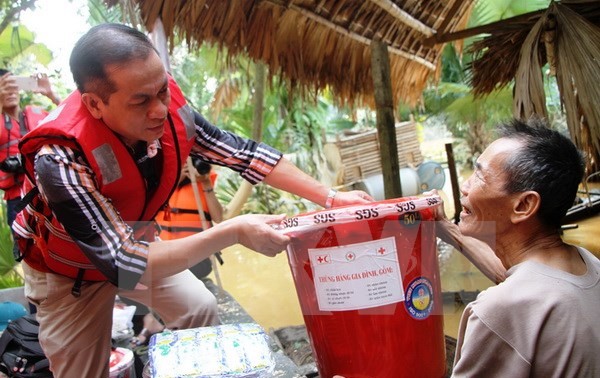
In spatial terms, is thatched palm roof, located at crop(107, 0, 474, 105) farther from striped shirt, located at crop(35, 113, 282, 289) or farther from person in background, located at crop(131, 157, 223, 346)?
striped shirt, located at crop(35, 113, 282, 289)

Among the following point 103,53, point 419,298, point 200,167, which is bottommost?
point 419,298

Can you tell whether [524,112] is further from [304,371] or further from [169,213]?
→ [169,213]

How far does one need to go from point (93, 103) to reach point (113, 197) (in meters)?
0.32

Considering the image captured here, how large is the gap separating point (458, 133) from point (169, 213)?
1143 cm

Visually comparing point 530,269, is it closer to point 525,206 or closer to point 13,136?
point 525,206

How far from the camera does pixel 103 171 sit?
1718mm

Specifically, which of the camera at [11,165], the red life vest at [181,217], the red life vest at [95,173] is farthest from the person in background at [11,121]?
the red life vest at [95,173]

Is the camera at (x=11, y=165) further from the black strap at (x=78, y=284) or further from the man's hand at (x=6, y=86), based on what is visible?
the black strap at (x=78, y=284)

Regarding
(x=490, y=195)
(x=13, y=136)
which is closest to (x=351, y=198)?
(x=490, y=195)

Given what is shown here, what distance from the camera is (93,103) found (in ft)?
5.67

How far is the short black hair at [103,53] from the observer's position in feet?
5.35

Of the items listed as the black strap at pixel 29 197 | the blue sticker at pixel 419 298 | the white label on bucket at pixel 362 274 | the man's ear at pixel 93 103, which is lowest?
the blue sticker at pixel 419 298

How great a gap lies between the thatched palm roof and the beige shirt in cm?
269

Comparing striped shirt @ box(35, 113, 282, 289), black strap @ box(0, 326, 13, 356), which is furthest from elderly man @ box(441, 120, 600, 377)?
black strap @ box(0, 326, 13, 356)
